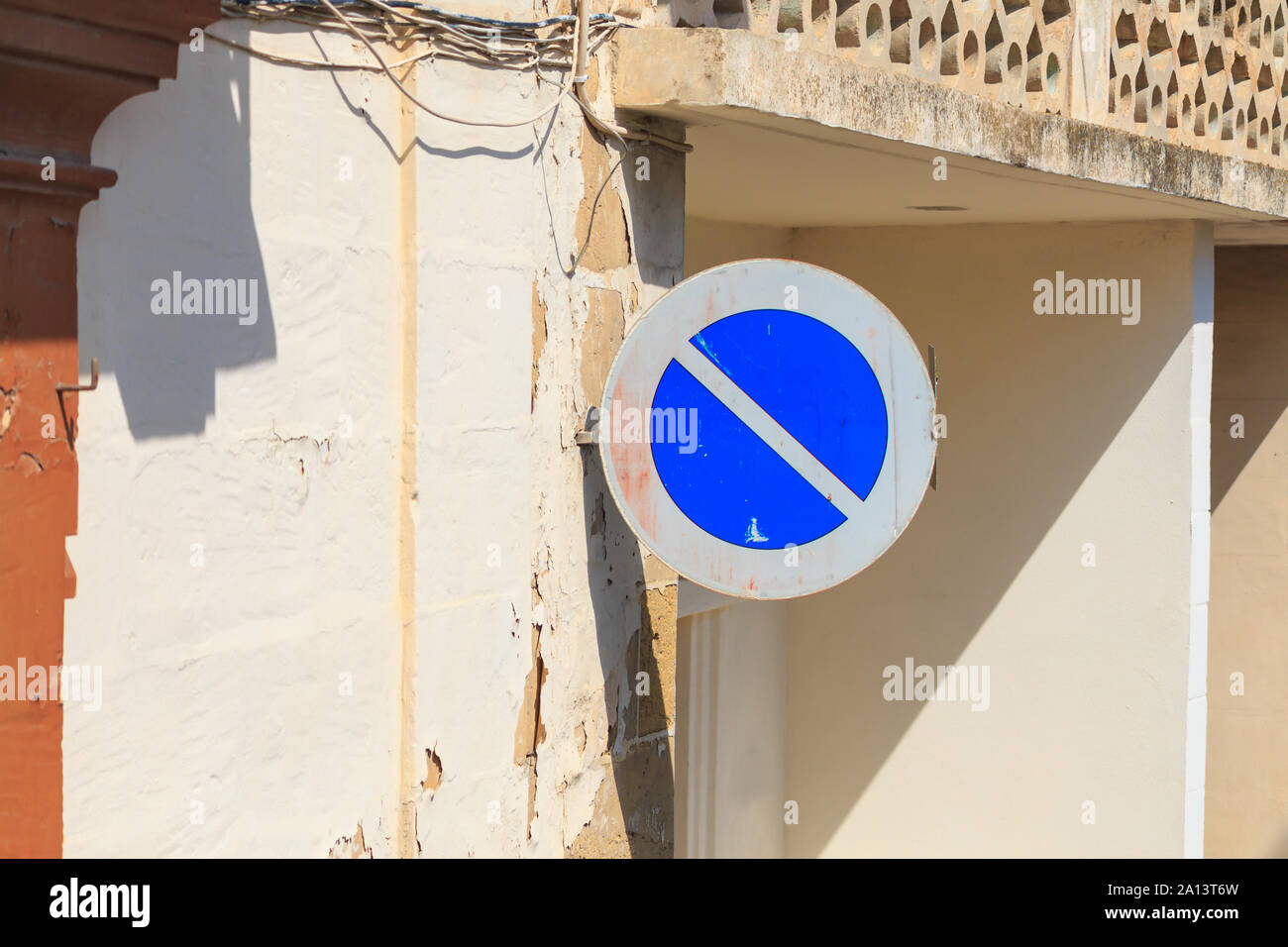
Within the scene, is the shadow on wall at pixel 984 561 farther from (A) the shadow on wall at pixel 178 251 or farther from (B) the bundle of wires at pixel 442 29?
(A) the shadow on wall at pixel 178 251

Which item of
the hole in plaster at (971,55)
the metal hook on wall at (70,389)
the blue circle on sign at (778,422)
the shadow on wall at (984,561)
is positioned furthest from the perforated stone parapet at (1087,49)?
the metal hook on wall at (70,389)

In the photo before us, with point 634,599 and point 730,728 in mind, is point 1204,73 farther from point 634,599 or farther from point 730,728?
point 634,599

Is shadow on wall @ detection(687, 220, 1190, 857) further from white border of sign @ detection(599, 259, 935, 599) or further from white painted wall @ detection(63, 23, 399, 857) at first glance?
white painted wall @ detection(63, 23, 399, 857)

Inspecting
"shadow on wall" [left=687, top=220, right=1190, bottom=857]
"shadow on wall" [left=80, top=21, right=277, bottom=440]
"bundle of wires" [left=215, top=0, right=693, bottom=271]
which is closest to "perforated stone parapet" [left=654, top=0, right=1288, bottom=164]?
"bundle of wires" [left=215, top=0, right=693, bottom=271]

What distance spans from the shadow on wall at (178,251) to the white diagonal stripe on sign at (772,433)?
3.03 ft

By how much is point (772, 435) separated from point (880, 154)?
101 centimetres

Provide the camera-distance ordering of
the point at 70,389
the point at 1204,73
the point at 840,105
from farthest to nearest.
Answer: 1. the point at 1204,73
2. the point at 840,105
3. the point at 70,389

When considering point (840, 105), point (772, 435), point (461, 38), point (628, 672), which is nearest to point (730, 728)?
point (628, 672)

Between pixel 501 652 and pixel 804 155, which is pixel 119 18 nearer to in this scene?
pixel 501 652

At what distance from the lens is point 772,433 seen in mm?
3115

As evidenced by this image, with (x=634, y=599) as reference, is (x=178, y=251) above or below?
above

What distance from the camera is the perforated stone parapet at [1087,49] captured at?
3562mm

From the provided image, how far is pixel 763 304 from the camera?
3.12 meters

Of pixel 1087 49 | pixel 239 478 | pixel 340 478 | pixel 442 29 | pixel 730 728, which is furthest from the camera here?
pixel 730 728
